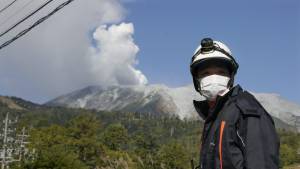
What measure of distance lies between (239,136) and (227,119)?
0.46 ft

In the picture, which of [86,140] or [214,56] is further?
[86,140]

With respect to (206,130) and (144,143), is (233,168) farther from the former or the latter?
(144,143)

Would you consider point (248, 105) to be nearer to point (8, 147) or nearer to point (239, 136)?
point (239, 136)

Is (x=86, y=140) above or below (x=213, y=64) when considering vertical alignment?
above

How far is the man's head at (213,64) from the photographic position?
358cm

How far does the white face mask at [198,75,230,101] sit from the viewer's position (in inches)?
137

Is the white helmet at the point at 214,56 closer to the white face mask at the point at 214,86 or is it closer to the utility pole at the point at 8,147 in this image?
the white face mask at the point at 214,86

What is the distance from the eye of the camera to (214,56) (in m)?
3.59

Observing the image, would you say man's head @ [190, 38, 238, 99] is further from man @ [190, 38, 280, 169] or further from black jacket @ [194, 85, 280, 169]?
black jacket @ [194, 85, 280, 169]

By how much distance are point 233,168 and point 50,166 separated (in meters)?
54.6

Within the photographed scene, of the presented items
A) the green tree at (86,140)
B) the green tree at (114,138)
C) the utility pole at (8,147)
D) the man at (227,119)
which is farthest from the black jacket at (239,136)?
the green tree at (114,138)


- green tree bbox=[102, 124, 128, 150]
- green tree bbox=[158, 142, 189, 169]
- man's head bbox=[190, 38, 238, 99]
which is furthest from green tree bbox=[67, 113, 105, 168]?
man's head bbox=[190, 38, 238, 99]

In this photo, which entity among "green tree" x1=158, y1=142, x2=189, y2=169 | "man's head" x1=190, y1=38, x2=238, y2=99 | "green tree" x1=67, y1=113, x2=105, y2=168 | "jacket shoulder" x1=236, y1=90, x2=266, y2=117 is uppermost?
"green tree" x1=67, y1=113, x2=105, y2=168

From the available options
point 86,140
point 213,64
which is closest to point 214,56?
point 213,64
